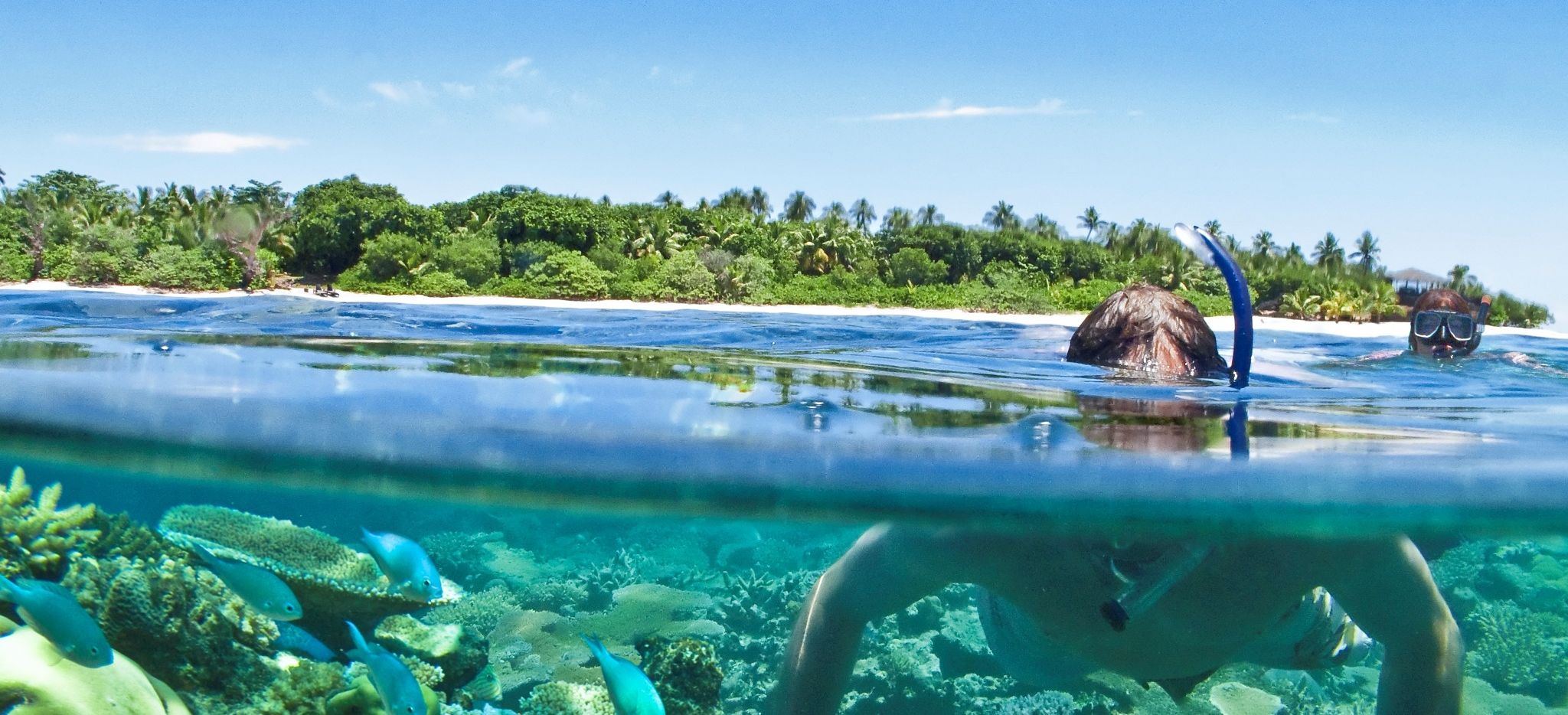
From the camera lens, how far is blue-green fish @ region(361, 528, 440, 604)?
402 centimetres

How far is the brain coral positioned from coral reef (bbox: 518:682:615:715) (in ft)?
2.79

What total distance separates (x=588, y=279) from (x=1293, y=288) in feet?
75.5

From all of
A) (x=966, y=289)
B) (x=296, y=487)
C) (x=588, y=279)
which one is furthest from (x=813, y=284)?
(x=296, y=487)

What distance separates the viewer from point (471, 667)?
16.6ft

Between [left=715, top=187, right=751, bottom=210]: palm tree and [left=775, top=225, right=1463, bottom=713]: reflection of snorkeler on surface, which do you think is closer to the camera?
[left=775, top=225, right=1463, bottom=713]: reflection of snorkeler on surface

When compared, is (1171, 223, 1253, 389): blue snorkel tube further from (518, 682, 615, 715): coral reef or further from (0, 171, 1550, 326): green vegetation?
(0, 171, 1550, 326): green vegetation

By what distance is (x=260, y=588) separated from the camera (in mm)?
3900

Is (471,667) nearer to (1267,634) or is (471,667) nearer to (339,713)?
(339,713)

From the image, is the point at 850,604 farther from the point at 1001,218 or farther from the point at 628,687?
the point at 1001,218

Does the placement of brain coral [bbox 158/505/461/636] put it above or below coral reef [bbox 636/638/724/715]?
above

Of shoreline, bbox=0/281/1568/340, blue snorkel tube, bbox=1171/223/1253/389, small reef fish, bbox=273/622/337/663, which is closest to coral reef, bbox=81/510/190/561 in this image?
small reef fish, bbox=273/622/337/663

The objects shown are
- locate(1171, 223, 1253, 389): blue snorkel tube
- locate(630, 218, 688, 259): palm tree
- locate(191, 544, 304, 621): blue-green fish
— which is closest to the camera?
locate(191, 544, 304, 621): blue-green fish

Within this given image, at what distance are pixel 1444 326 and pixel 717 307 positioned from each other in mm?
25975

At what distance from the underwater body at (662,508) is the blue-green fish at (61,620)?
0.62 m
